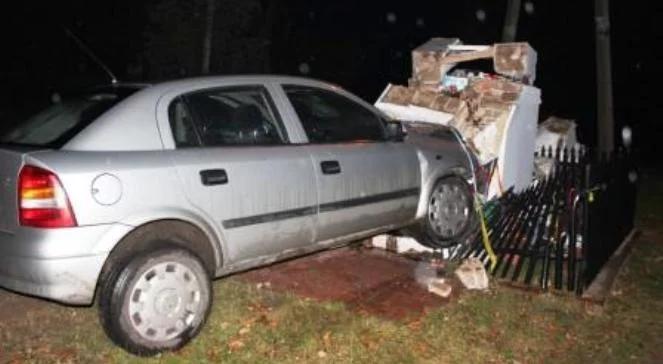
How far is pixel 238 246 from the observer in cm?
442

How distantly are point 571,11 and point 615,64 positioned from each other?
6.98 ft

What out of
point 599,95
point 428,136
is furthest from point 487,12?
point 428,136

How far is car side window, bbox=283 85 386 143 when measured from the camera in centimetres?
507

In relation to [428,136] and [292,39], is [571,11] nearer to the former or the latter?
[292,39]

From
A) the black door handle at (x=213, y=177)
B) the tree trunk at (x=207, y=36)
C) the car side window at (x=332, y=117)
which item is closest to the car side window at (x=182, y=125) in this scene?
the black door handle at (x=213, y=177)

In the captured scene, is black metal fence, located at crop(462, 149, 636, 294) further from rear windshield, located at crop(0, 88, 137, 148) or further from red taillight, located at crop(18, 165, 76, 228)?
red taillight, located at crop(18, 165, 76, 228)

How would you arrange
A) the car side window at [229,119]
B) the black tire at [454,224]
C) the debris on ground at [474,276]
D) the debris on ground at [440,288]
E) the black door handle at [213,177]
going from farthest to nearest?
Answer: 1. the black tire at [454,224]
2. the debris on ground at [474,276]
3. the debris on ground at [440,288]
4. the car side window at [229,119]
5. the black door handle at [213,177]

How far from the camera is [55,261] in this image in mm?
3615

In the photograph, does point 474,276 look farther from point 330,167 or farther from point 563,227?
point 330,167

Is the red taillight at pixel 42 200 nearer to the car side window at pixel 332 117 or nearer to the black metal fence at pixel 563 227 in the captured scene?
the car side window at pixel 332 117

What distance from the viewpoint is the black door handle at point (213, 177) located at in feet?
13.6

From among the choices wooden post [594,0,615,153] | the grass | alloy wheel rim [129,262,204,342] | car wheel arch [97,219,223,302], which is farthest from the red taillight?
wooden post [594,0,615,153]

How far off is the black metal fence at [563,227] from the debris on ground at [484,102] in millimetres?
548

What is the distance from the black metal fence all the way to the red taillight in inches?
147
